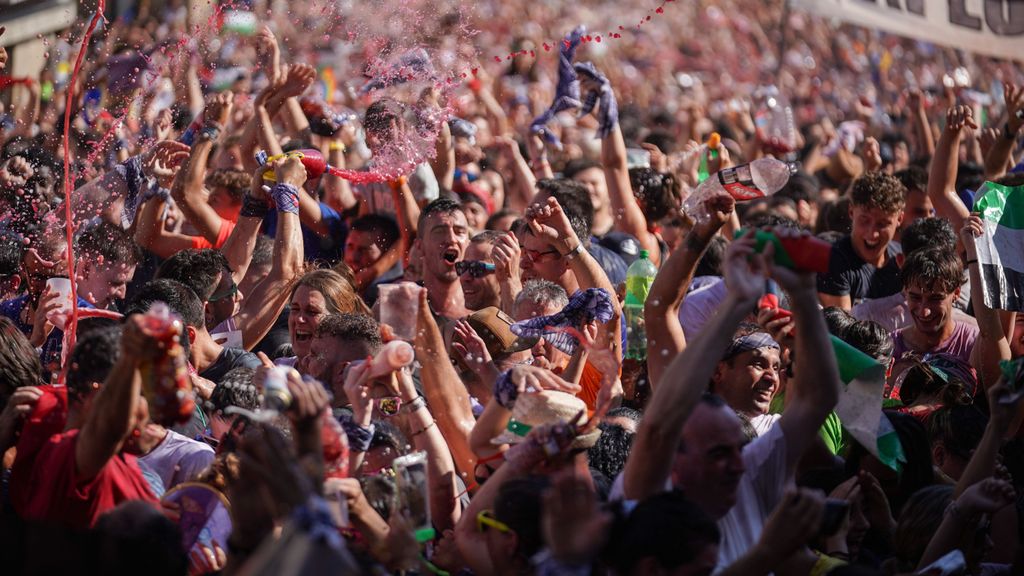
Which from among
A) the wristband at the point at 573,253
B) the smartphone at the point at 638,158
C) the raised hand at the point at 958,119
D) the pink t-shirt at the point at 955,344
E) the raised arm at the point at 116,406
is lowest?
the smartphone at the point at 638,158

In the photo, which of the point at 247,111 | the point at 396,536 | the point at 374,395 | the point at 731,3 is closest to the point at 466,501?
the point at 374,395

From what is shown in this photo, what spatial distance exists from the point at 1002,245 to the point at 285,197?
361 cm

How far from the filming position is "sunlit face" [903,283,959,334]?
643cm

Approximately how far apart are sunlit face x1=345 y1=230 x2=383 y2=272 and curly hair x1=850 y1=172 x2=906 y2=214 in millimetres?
2893

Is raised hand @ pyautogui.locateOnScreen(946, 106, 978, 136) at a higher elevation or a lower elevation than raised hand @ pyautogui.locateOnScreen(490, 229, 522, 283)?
lower

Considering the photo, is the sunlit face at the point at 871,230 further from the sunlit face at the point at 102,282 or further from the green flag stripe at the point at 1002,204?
the sunlit face at the point at 102,282

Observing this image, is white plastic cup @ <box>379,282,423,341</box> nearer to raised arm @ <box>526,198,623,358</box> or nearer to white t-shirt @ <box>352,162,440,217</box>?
raised arm @ <box>526,198,623,358</box>

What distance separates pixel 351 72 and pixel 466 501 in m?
4.26

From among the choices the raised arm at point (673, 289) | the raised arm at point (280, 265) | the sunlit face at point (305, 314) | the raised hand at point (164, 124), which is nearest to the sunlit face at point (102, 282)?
the raised arm at point (280, 265)

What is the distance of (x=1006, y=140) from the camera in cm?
767

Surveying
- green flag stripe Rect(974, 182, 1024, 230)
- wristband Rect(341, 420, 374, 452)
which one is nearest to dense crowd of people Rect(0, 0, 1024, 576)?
wristband Rect(341, 420, 374, 452)

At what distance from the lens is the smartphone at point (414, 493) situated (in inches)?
154

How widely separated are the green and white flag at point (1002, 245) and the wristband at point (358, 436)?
314 cm

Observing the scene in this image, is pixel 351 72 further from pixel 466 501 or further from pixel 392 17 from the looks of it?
pixel 466 501
